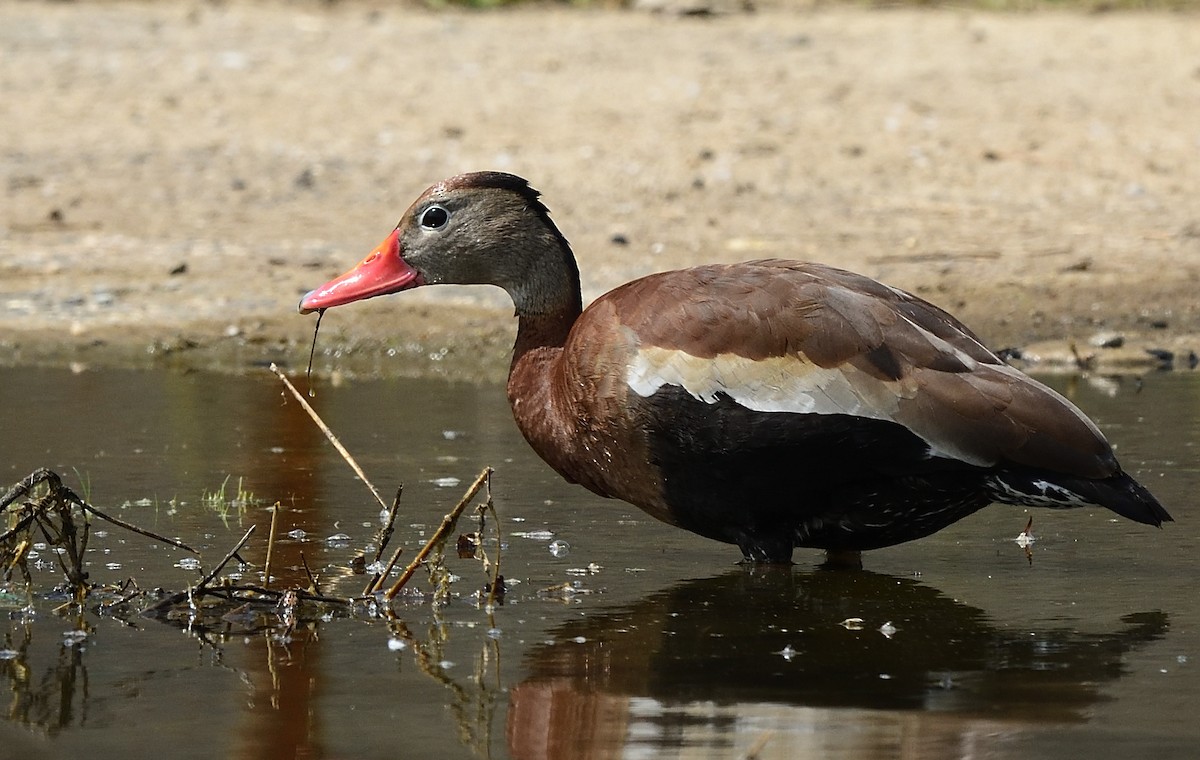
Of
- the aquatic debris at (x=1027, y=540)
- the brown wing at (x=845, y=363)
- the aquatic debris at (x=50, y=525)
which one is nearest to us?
the aquatic debris at (x=50, y=525)

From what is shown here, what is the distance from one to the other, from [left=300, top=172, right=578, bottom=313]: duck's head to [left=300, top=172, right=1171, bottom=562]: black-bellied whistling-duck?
1.60 feet

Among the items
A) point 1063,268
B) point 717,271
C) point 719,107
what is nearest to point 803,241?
point 1063,268

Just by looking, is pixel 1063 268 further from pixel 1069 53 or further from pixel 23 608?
pixel 23 608

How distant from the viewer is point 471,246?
21.4 feet

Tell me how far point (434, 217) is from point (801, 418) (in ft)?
5.25

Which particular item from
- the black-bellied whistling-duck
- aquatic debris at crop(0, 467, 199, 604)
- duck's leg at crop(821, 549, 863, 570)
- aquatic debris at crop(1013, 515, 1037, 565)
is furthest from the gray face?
aquatic debris at crop(1013, 515, 1037, 565)

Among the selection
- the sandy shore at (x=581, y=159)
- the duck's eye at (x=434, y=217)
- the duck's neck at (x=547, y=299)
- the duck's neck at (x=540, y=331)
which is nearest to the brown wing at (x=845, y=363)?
the duck's neck at (x=540, y=331)

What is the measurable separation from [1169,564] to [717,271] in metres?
1.60

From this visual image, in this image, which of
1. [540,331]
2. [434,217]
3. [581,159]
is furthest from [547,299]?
[581,159]

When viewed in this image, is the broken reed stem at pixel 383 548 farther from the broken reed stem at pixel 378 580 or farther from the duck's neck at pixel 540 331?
the duck's neck at pixel 540 331

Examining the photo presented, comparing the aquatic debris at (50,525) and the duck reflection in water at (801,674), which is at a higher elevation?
the aquatic debris at (50,525)

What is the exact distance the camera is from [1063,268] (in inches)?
433

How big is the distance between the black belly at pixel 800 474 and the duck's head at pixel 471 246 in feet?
3.09

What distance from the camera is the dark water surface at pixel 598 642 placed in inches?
170
